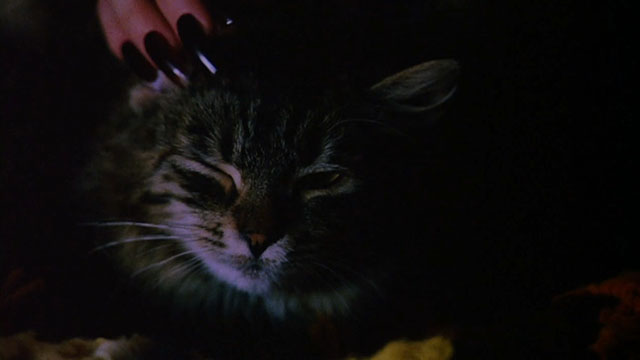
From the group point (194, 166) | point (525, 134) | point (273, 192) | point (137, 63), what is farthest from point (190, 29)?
point (525, 134)

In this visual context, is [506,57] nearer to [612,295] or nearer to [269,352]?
[612,295]

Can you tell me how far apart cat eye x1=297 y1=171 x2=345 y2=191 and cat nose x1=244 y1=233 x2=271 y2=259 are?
0.38 ft

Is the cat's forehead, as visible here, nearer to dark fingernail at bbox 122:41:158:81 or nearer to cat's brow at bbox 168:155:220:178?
cat's brow at bbox 168:155:220:178

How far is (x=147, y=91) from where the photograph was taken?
1244 mm

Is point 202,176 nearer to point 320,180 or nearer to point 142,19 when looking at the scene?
point 320,180

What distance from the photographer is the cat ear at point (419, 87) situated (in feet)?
3.84

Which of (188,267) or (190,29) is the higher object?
(190,29)

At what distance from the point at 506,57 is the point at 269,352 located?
2.41ft

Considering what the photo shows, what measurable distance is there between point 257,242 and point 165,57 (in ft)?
1.41

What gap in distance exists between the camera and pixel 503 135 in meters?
1.17

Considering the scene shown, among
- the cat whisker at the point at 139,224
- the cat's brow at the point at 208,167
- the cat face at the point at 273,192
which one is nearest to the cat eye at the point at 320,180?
the cat face at the point at 273,192

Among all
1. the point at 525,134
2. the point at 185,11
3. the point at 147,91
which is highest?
the point at 185,11

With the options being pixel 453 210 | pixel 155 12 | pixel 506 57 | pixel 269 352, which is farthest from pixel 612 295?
pixel 155 12

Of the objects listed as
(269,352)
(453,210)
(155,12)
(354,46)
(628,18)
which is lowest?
(269,352)
